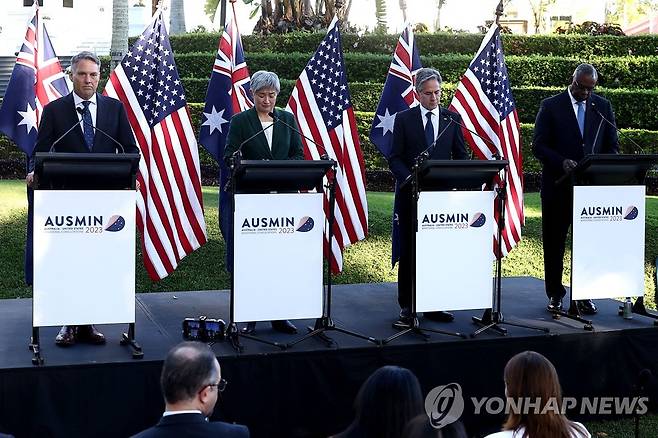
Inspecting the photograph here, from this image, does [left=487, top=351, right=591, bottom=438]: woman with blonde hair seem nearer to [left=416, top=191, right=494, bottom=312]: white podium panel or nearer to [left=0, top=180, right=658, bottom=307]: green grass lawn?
[left=416, top=191, right=494, bottom=312]: white podium panel

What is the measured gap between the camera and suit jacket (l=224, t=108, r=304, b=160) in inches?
265

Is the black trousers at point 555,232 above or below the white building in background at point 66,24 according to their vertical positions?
below

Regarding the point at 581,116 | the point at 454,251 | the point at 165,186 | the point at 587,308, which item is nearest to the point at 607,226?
the point at 587,308

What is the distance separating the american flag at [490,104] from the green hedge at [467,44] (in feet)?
38.5

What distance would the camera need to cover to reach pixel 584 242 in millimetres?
6988

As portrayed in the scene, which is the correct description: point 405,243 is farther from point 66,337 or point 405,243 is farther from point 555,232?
point 66,337

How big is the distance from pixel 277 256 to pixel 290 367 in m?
0.72

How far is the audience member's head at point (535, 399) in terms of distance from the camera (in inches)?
136

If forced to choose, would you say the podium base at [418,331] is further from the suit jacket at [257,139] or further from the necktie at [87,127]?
the necktie at [87,127]

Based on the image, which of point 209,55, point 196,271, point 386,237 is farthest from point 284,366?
point 209,55

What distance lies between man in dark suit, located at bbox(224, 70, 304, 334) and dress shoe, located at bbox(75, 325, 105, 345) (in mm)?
991

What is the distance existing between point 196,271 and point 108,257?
14.2 feet

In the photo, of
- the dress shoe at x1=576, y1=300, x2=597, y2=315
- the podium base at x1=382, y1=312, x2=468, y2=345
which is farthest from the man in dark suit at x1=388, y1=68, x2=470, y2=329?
the dress shoe at x1=576, y1=300, x2=597, y2=315

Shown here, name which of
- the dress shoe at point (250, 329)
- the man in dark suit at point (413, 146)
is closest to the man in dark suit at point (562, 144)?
the man in dark suit at point (413, 146)
